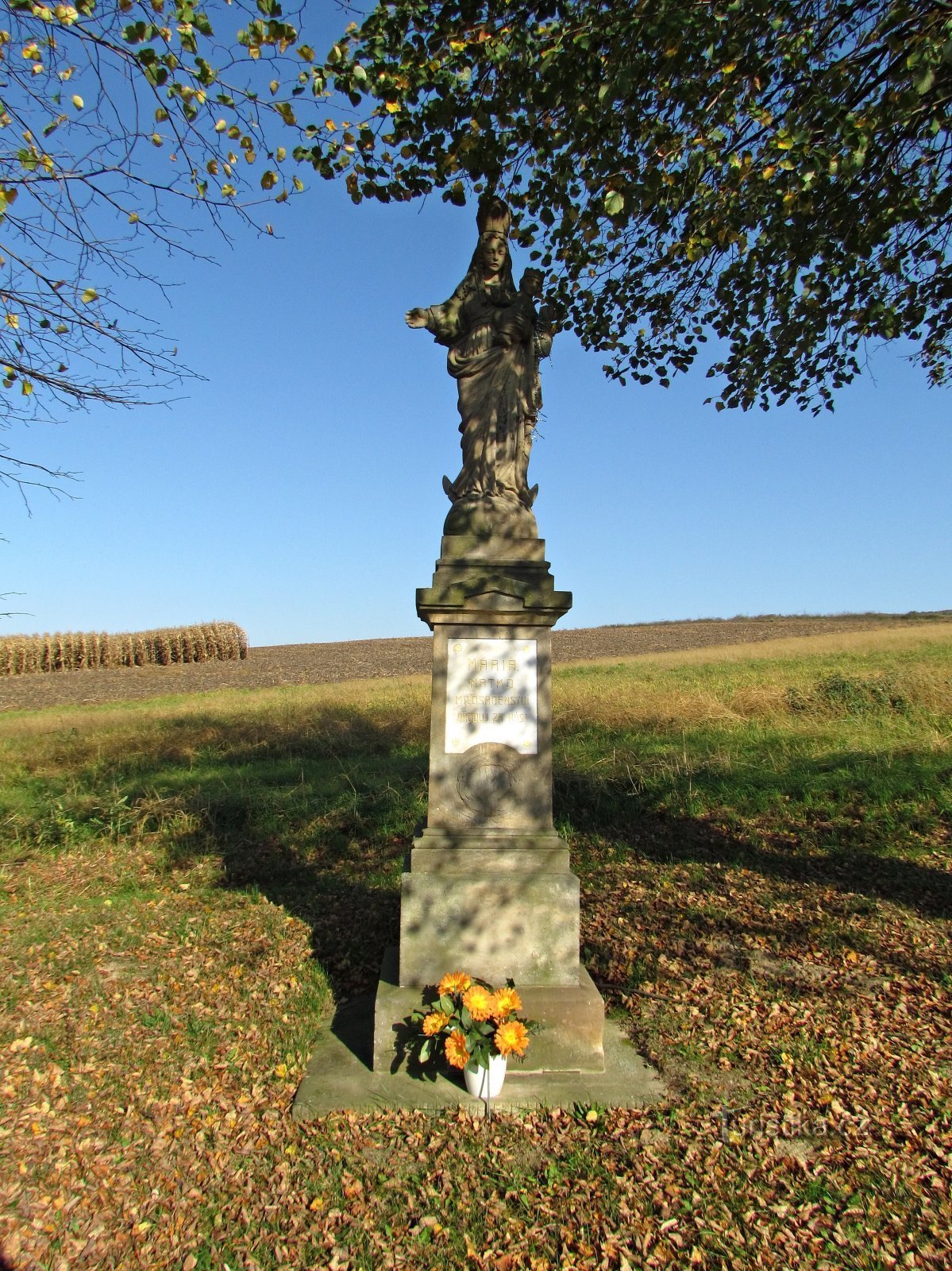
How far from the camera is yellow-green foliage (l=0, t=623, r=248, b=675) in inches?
1452

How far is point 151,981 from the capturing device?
5.41 meters

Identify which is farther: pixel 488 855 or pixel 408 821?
pixel 408 821

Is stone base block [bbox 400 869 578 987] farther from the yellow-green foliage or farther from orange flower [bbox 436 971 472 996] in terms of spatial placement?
the yellow-green foliage

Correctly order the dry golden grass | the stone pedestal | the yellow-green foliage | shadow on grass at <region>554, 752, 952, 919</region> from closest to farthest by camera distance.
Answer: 1. the stone pedestal
2. shadow on grass at <region>554, 752, 952, 919</region>
3. the dry golden grass
4. the yellow-green foliage

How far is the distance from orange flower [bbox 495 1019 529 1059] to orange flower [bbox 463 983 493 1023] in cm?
11

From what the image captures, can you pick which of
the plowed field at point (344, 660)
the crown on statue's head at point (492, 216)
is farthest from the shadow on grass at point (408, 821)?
the plowed field at point (344, 660)

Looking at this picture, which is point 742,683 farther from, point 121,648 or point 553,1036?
point 121,648

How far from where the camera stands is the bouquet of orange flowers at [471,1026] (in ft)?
13.1

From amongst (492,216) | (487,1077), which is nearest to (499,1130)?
(487,1077)

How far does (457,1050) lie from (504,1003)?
0.32 m

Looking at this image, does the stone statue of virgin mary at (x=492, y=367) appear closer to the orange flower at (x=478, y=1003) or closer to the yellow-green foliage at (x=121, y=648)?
the orange flower at (x=478, y=1003)

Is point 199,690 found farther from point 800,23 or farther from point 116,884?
point 800,23

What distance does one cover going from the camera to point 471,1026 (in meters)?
→ 4.10

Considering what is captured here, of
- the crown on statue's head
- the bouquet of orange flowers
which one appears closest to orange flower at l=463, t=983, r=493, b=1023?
the bouquet of orange flowers
